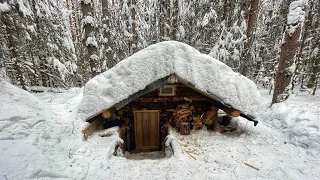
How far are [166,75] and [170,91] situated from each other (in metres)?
1.04

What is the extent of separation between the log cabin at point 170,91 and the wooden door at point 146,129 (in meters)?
0.15

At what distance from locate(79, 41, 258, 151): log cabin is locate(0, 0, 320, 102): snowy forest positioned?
98.5 inches

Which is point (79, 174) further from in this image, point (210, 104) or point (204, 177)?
point (210, 104)

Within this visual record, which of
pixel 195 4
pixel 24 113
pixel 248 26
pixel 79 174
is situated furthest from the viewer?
pixel 195 4

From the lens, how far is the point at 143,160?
172 inches

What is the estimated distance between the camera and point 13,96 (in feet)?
15.0

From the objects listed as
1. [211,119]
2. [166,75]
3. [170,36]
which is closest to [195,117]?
[211,119]

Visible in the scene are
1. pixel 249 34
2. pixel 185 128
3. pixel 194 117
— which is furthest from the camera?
pixel 249 34

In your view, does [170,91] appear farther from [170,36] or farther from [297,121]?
[170,36]

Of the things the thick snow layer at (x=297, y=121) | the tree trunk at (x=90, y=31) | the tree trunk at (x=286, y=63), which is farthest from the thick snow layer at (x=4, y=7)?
the thick snow layer at (x=297, y=121)

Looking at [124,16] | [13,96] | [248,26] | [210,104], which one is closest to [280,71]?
[210,104]

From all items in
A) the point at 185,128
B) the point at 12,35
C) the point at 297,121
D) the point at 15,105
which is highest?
the point at 12,35

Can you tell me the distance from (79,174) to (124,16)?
12.8 m

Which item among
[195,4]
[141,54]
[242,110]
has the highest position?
[195,4]
